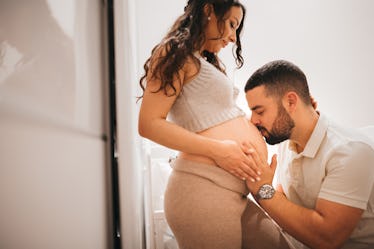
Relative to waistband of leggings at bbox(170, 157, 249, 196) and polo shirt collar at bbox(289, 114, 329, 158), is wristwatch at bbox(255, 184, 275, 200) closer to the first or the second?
waistband of leggings at bbox(170, 157, 249, 196)

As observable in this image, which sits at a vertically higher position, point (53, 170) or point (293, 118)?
point (293, 118)

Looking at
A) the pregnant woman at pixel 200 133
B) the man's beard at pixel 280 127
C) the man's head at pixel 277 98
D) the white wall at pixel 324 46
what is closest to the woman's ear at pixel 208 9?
the pregnant woman at pixel 200 133

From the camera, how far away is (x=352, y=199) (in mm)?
811

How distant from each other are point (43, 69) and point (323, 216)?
35.6 inches

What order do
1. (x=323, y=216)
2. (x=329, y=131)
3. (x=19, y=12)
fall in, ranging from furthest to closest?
(x=329, y=131) → (x=323, y=216) → (x=19, y=12)

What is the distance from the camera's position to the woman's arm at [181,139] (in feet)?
2.20

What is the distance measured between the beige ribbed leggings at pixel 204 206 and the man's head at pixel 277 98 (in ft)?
1.20

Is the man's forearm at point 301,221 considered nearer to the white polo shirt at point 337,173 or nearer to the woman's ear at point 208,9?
the white polo shirt at point 337,173

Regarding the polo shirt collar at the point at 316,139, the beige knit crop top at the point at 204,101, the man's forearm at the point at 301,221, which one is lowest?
the man's forearm at the point at 301,221

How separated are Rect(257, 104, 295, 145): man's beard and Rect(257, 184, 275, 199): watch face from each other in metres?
0.29

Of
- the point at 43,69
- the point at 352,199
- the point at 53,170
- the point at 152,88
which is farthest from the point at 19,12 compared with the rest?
the point at 352,199

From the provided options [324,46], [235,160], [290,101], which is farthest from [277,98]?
[324,46]

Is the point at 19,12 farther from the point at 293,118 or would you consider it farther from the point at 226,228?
the point at 293,118

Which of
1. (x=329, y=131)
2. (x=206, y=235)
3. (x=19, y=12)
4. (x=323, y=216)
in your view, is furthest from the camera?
(x=329, y=131)
